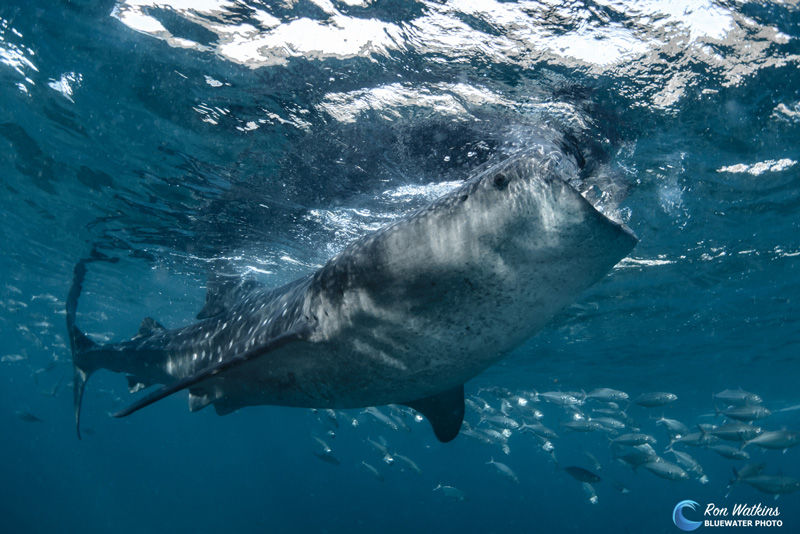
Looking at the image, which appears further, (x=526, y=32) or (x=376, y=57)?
(x=376, y=57)

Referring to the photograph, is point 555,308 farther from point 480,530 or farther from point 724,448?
point 480,530

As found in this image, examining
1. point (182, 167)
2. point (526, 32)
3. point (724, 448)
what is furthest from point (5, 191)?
point (724, 448)

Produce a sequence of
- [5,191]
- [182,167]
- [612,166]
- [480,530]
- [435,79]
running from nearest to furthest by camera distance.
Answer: [435,79]
[612,166]
[182,167]
[5,191]
[480,530]

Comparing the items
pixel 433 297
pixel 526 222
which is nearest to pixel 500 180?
pixel 526 222

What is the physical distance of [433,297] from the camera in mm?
3152

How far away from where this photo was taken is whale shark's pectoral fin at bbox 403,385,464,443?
19.4ft

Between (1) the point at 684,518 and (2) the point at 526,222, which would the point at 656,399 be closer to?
(1) the point at 684,518

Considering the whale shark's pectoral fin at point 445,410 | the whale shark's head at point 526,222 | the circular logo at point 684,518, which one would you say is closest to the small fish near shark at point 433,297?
the whale shark's head at point 526,222

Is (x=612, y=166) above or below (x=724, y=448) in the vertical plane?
above

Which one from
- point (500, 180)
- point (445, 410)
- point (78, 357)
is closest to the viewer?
point (500, 180)

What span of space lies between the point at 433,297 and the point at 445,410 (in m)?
3.48

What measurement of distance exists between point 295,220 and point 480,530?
72338 millimetres

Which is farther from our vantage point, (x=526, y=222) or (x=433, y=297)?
(x=433, y=297)

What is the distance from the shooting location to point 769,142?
7.49 m
